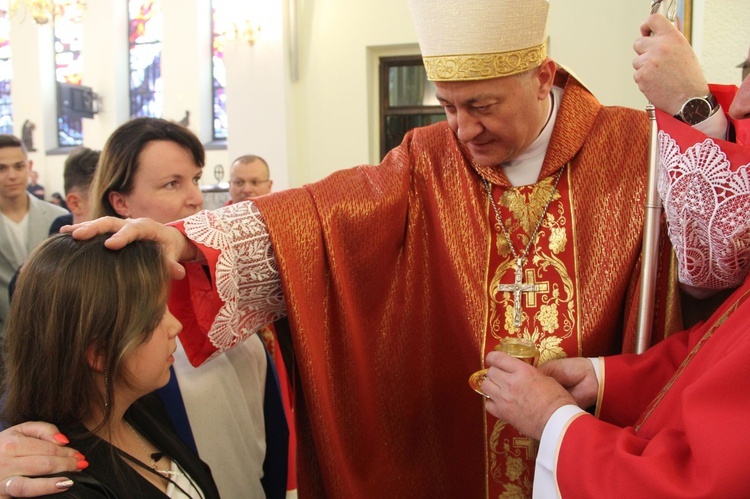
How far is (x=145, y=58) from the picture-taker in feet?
42.4

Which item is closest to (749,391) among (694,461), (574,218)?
(694,461)

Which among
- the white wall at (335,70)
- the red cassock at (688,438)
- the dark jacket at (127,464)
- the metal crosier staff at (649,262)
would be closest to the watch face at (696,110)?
the metal crosier staff at (649,262)

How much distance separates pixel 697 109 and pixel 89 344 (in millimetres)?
1303

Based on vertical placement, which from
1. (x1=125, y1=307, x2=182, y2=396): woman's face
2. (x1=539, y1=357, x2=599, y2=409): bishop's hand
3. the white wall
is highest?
the white wall

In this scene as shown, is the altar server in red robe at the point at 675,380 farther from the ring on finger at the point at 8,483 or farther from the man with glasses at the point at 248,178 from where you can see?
the man with glasses at the point at 248,178

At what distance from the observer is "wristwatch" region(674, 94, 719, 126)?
1.56 metres

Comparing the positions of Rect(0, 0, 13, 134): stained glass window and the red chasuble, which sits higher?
Rect(0, 0, 13, 134): stained glass window

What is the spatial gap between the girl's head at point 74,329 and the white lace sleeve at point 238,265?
0.36 meters

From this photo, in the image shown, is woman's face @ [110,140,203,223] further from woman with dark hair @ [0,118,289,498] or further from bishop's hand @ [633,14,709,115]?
bishop's hand @ [633,14,709,115]

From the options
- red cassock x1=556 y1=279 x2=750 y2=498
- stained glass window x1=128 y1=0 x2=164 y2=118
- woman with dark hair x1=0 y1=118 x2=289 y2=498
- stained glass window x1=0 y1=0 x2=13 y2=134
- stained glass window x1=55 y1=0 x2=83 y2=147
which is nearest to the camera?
red cassock x1=556 y1=279 x2=750 y2=498

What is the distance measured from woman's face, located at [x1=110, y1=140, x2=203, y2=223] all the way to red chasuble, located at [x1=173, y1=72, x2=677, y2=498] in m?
0.50

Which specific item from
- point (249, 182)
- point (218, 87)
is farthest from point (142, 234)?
point (218, 87)

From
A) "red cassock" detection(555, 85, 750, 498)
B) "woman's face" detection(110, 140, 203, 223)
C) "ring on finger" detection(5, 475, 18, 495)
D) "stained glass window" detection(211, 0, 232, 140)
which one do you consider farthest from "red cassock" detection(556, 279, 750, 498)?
"stained glass window" detection(211, 0, 232, 140)

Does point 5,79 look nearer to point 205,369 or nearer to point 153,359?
point 205,369
